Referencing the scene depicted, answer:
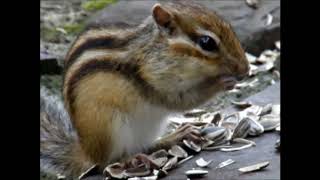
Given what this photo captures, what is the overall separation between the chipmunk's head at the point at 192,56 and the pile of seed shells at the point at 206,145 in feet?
0.67

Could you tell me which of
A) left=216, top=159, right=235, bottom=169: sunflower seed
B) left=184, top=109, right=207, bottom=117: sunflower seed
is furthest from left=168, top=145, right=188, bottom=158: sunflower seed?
left=184, top=109, right=207, bottom=117: sunflower seed

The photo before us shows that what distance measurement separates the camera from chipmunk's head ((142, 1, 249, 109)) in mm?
3402

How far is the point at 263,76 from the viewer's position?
5094 millimetres

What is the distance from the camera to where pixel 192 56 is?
3441 millimetres

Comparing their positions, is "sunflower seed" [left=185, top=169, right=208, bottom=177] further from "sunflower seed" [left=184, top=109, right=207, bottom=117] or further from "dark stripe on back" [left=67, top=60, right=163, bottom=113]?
"sunflower seed" [left=184, top=109, right=207, bottom=117]

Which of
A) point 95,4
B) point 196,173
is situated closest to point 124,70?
point 196,173

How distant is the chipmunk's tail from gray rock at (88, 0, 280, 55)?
4.70 ft

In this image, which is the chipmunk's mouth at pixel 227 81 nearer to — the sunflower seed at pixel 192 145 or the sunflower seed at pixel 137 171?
the sunflower seed at pixel 192 145

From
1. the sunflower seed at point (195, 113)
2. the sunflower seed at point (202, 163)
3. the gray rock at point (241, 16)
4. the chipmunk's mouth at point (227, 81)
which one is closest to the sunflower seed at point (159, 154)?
the sunflower seed at point (202, 163)

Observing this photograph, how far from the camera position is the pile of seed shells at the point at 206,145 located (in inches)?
133

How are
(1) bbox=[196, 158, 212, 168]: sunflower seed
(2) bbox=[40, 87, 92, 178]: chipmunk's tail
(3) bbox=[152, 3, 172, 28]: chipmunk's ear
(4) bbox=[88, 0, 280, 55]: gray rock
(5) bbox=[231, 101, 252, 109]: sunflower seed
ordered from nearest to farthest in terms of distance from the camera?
(1) bbox=[196, 158, 212, 168]: sunflower seed
(3) bbox=[152, 3, 172, 28]: chipmunk's ear
(2) bbox=[40, 87, 92, 178]: chipmunk's tail
(5) bbox=[231, 101, 252, 109]: sunflower seed
(4) bbox=[88, 0, 280, 55]: gray rock

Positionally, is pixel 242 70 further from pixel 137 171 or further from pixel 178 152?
pixel 137 171
